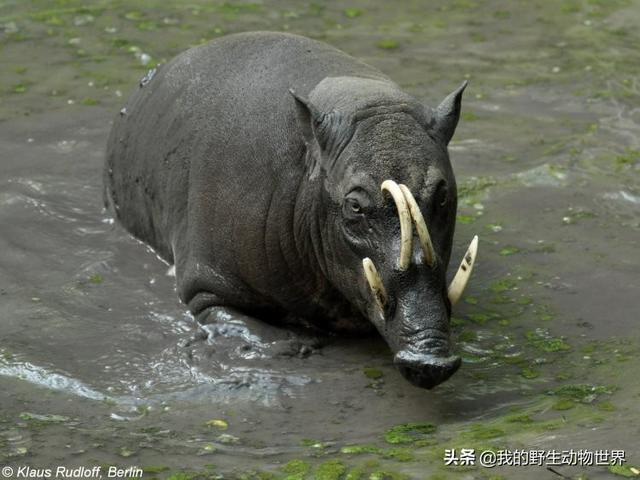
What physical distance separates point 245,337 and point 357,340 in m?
0.61

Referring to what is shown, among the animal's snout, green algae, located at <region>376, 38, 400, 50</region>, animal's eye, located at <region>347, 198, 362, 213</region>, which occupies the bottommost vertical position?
green algae, located at <region>376, 38, 400, 50</region>

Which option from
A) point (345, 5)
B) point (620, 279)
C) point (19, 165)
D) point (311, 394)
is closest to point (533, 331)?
point (620, 279)

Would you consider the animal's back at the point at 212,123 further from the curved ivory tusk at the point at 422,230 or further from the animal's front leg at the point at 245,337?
the curved ivory tusk at the point at 422,230

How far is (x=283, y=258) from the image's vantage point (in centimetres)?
694

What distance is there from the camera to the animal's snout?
5797 mm

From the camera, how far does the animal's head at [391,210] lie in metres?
5.90

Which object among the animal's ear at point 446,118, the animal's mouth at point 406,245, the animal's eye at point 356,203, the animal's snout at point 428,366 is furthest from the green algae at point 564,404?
the animal's ear at point 446,118

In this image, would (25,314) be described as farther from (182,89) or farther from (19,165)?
(19,165)

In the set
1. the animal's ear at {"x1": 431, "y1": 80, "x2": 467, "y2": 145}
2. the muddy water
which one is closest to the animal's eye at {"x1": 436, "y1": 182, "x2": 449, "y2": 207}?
the animal's ear at {"x1": 431, "y1": 80, "x2": 467, "y2": 145}

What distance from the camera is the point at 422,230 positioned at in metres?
5.87

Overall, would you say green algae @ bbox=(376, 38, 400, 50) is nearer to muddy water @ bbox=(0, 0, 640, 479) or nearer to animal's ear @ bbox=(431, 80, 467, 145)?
muddy water @ bbox=(0, 0, 640, 479)

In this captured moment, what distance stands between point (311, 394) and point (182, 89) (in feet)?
7.76

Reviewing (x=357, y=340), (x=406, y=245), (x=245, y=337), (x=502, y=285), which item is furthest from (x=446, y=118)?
(x=245, y=337)

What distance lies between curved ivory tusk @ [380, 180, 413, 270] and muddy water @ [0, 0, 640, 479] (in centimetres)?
78
